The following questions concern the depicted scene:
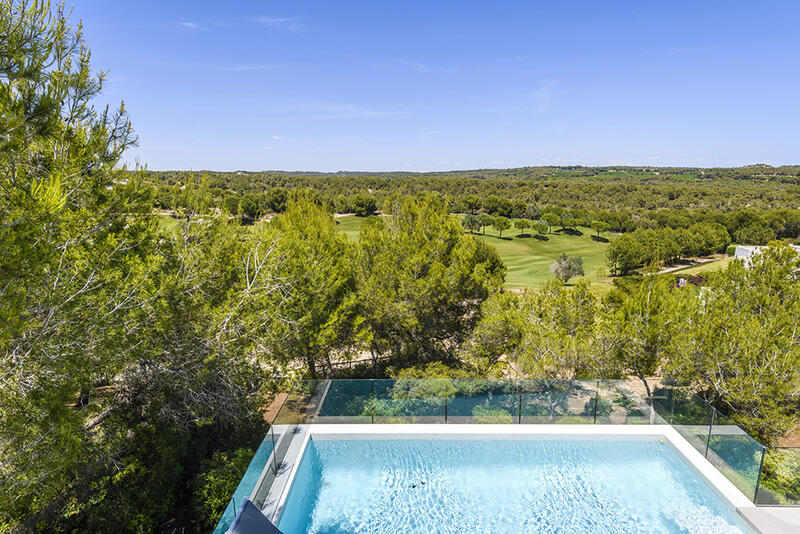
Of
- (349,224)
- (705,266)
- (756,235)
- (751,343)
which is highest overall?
(751,343)

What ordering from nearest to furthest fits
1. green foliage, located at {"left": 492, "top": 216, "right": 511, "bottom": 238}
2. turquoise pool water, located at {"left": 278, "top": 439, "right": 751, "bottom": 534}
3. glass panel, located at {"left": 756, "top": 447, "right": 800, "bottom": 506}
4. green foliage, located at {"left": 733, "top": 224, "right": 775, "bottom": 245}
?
glass panel, located at {"left": 756, "top": 447, "right": 800, "bottom": 506}
turquoise pool water, located at {"left": 278, "top": 439, "right": 751, "bottom": 534}
green foliage, located at {"left": 733, "top": 224, "right": 775, "bottom": 245}
green foliage, located at {"left": 492, "top": 216, "right": 511, "bottom": 238}

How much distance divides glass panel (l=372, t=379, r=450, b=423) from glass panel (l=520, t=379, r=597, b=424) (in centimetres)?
231

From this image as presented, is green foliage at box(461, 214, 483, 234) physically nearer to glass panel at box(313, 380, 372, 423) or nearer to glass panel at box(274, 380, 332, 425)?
glass panel at box(313, 380, 372, 423)

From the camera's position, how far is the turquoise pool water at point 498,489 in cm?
887

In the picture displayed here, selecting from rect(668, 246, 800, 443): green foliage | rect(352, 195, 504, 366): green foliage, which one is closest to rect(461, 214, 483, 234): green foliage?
rect(352, 195, 504, 366): green foliage

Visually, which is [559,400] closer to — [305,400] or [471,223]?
[305,400]

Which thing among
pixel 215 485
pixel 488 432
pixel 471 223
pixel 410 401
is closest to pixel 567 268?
pixel 471 223

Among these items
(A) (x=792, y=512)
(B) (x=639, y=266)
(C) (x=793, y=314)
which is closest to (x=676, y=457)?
(A) (x=792, y=512)

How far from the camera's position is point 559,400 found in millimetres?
11602

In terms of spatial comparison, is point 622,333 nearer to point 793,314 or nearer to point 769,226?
point 793,314

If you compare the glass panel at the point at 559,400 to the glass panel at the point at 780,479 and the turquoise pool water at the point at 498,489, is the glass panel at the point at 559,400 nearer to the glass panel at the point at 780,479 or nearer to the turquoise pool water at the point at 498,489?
the turquoise pool water at the point at 498,489

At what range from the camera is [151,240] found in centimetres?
1080

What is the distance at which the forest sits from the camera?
254 inches

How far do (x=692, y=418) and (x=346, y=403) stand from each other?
8.88 m
